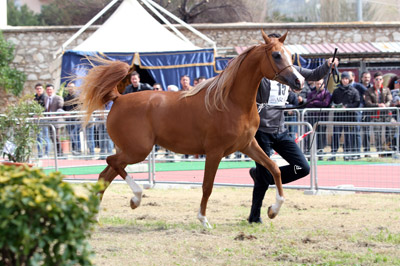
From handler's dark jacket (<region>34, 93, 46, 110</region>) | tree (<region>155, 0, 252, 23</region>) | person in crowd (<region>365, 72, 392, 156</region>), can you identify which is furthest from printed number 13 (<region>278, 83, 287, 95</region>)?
tree (<region>155, 0, 252, 23</region>)

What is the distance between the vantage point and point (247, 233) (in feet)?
22.8

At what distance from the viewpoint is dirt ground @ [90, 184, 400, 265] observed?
226 inches

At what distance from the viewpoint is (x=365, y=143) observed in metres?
13.0

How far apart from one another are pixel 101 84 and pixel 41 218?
15.0 ft

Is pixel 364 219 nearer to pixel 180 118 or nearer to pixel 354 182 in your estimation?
pixel 180 118

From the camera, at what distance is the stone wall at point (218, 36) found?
23.4m

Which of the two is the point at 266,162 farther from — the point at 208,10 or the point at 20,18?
the point at 20,18

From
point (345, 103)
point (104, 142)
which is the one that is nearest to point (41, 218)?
point (104, 142)

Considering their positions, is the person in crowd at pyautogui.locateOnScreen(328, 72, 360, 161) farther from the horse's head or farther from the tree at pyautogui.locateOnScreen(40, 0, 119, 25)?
the tree at pyautogui.locateOnScreen(40, 0, 119, 25)

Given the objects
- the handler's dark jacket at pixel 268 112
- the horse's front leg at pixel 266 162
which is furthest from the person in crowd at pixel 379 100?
the horse's front leg at pixel 266 162

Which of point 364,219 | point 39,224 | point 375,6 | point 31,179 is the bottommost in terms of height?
point 364,219

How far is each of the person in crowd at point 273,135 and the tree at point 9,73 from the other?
17.0 m

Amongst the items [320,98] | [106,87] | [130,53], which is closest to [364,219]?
[106,87]

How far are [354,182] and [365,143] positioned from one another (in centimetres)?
159
